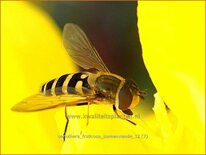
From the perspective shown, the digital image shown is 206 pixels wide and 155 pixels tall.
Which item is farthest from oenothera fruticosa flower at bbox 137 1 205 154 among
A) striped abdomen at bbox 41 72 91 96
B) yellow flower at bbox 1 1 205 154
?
striped abdomen at bbox 41 72 91 96

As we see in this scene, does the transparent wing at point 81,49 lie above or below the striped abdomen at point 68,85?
above

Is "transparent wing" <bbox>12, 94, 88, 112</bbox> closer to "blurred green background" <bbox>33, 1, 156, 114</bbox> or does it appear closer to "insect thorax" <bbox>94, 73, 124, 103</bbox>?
"insect thorax" <bbox>94, 73, 124, 103</bbox>

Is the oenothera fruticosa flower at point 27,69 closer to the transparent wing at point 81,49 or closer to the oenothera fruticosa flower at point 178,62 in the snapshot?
the transparent wing at point 81,49

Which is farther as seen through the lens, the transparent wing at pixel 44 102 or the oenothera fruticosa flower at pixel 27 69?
the oenothera fruticosa flower at pixel 27 69

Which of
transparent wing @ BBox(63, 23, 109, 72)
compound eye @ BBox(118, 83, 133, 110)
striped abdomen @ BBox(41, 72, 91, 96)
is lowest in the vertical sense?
compound eye @ BBox(118, 83, 133, 110)

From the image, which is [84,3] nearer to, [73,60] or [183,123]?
[73,60]

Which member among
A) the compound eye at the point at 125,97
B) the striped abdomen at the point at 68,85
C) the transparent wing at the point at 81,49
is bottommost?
the compound eye at the point at 125,97

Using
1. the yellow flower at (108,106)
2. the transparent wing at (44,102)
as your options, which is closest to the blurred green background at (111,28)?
the yellow flower at (108,106)
